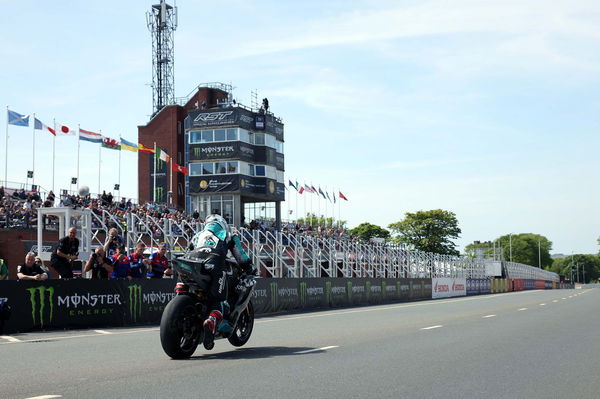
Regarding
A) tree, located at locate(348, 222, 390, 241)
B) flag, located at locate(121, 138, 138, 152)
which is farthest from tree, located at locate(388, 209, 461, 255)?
flag, located at locate(121, 138, 138, 152)

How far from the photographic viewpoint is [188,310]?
9.55 metres

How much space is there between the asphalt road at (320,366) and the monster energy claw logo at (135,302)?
3945mm

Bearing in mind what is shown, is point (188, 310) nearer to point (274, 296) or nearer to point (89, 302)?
point (89, 302)

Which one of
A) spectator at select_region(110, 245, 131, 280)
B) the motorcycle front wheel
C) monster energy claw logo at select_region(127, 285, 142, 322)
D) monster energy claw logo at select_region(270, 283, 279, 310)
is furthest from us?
monster energy claw logo at select_region(270, 283, 279, 310)

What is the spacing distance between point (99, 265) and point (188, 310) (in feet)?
31.0

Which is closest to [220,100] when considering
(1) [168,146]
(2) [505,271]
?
(1) [168,146]

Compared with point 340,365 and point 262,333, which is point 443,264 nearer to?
point 262,333

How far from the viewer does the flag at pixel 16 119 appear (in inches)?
1714

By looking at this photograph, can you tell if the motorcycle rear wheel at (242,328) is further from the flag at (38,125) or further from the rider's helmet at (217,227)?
the flag at (38,125)

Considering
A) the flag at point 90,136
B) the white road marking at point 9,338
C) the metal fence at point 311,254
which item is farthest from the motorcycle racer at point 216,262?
the flag at point 90,136

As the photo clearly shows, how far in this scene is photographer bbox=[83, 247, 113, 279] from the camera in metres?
18.2

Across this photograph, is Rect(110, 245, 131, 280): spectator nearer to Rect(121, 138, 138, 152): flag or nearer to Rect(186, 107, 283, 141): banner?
Rect(121, 138, 138, 152): flag

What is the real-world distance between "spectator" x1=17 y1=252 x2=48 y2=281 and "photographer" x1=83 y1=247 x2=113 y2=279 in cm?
130

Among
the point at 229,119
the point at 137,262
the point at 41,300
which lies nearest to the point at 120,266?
the point at 137,262
